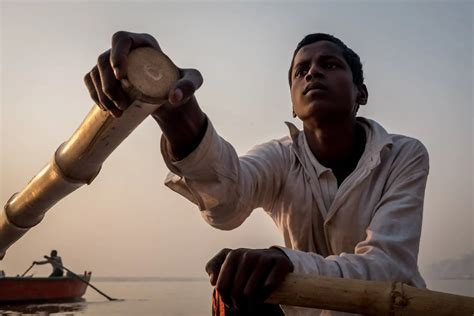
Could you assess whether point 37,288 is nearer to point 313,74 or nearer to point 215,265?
point 313,74

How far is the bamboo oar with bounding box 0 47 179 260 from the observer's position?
5.37 feet

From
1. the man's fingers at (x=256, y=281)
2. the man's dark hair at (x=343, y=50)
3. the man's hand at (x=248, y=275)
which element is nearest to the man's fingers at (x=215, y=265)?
the man's hand at (x=248, y=275)

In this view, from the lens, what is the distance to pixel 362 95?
279cm

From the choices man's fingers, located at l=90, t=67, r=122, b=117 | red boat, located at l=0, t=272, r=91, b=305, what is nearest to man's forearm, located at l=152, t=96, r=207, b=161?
man's fingers, located at l=90, t=67, r=122, b=117

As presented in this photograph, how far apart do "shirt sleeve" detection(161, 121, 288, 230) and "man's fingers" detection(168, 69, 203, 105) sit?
230mm

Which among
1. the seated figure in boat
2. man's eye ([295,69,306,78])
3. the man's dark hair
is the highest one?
the man's dark hair

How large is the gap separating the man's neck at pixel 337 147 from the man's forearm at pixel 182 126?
2.55 feet

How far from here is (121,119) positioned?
1.72m

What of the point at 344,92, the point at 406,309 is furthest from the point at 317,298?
the point at 344,92

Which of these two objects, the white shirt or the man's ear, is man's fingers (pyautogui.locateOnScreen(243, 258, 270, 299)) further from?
the man's ear

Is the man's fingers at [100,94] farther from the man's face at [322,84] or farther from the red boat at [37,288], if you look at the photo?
the red boat at [37,288]

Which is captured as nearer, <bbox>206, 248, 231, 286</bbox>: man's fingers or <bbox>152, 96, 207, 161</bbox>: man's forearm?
<bbox>206, 248, 231, 286</bbox>: man's fingers

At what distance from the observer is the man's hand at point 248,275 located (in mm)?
1417

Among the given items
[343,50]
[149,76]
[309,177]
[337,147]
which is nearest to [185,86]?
[149,76]
